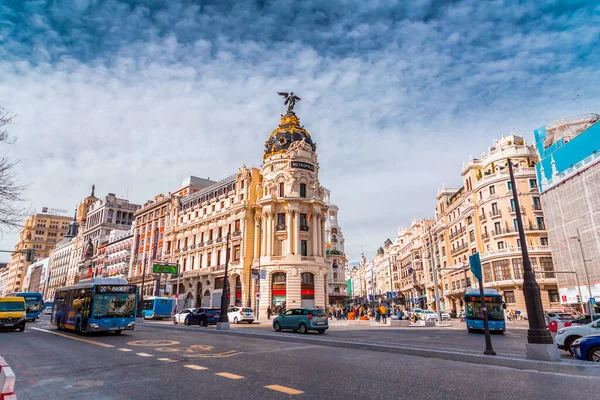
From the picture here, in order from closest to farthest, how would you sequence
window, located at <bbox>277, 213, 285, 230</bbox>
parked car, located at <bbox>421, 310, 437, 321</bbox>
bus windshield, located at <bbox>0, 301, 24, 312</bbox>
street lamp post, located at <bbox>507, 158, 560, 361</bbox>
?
street lamp post, located at <bbox>507, 158, 560, 361</bbox>
bus windshield, located at <bbox>0, 301, 24, 312</bbox>
parked car, located at <bbox>421, 310, 437, 321</bbox>
window, located at <bbox>277, 213, 285, 230</bbox>

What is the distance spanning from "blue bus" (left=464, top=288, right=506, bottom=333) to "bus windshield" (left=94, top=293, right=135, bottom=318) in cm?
2131

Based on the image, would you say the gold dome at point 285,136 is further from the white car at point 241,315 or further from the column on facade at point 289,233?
the white car at point 241,315

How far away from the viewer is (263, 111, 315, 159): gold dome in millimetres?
52906

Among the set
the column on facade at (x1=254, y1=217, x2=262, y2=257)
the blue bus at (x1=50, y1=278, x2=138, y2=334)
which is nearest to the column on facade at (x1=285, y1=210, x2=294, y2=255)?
the column on facade at (x1=254, y1=217, x2=262, y2=257)

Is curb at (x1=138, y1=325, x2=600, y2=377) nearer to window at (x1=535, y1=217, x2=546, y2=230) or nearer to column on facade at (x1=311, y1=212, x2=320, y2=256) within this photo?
column on facade at (x1=311, y1=212, x2=320, y2=256)

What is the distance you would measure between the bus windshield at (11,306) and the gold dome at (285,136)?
34.8 metres

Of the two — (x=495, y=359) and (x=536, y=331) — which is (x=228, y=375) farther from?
(x=536, y=331)

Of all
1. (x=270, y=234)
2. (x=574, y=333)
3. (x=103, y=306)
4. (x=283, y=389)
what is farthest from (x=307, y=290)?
(x=283, y=389)

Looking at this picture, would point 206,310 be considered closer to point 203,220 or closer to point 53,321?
point 53,321

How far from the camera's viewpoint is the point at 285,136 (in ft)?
175

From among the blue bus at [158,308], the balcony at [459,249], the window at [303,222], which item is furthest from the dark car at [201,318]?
the balcony at [459,249]

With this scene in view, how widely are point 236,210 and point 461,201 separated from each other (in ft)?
117

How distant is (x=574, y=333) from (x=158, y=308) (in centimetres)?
4247

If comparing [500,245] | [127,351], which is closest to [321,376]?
[127,351]
